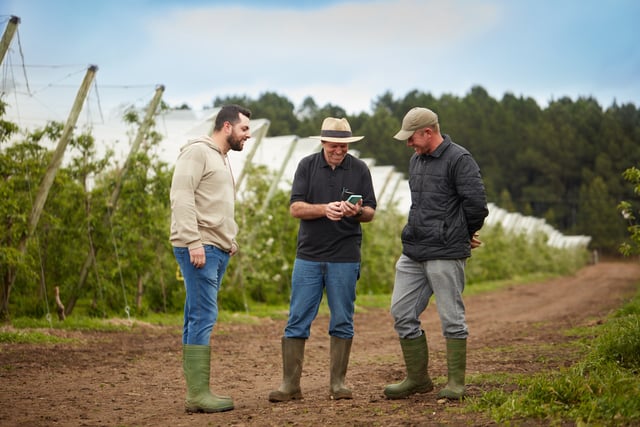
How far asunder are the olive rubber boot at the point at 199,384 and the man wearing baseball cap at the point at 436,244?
122cm

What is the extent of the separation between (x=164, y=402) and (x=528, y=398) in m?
2.72

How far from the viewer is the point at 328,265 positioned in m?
5.94

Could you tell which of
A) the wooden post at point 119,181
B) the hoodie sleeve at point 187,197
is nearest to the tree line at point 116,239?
the wooden post at point 119,181

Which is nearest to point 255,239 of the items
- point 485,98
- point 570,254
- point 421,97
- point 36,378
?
point 36,378

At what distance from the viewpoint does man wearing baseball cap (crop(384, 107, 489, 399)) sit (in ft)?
18.8

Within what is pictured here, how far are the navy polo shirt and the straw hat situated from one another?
224 mm

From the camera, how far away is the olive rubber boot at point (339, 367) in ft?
19.3

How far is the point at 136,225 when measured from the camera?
39.8ft

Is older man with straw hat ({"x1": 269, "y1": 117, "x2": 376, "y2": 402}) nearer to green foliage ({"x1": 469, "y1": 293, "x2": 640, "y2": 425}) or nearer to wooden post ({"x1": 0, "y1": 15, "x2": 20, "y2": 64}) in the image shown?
green foliage ({"x1": 469, "y1": 293, "x2": 640, "y2": 425})

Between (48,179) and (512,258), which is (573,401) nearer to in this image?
(48,179)

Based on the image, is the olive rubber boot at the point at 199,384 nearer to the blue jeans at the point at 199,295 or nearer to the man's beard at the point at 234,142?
the blue jeans at the point at 199,295

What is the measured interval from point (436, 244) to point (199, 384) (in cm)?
190

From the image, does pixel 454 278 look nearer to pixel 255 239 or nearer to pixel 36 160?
pixel 36 160

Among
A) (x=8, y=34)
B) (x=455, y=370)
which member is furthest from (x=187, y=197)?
(x=8, y=34)
